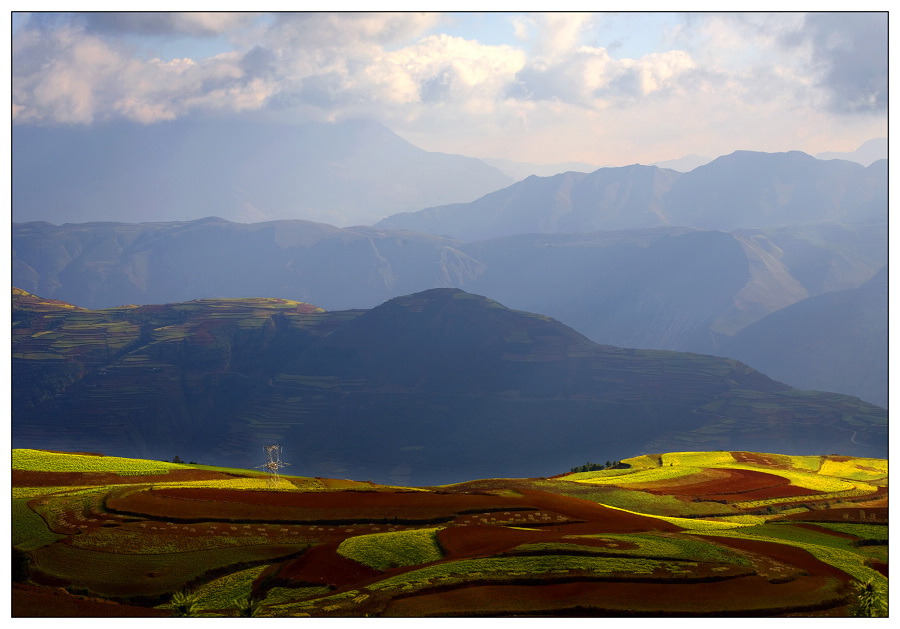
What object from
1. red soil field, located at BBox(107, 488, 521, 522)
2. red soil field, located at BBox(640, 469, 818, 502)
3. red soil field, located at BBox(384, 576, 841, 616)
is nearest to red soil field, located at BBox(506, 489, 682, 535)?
red soil field, located at BBox(107, 488, 521, 522)

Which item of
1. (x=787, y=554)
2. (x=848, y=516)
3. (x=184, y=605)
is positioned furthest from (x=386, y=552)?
(x=848, y=516)

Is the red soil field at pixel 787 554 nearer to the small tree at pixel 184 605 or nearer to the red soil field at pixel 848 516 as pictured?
the red soil field at pixel 848 516

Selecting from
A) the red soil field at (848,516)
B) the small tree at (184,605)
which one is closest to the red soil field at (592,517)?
the red soil field at (848,516)

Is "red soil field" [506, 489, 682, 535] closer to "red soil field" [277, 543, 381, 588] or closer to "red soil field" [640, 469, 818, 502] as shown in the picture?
"red soil field" [277, 543, 381, 588]

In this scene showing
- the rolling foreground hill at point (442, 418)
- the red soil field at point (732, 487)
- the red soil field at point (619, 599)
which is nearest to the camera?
the red soil field at point (619, 599)

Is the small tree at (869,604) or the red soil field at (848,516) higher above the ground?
the red soil field at (848,516)

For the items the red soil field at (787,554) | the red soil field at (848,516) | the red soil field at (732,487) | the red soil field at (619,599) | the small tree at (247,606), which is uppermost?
the red soil field at (732,487)
